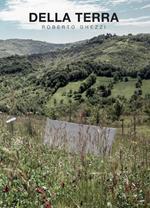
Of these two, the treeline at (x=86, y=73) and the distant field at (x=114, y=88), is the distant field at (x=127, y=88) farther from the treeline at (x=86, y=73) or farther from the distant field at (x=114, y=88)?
the treeline at (x=86, y=73)

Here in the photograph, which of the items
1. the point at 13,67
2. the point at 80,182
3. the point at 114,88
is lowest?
the point at 13,67

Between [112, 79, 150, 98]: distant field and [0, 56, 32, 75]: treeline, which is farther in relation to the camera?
[0, 56, 32, 75]: treeline

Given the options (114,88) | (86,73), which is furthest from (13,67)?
(114,88)

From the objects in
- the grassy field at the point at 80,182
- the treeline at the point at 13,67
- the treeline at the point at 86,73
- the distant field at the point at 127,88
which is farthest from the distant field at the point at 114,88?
the grassy field at the point at 80,182

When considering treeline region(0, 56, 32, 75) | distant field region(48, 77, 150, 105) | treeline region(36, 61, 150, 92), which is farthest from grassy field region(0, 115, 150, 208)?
treeline region(0, 56, 32, 75)

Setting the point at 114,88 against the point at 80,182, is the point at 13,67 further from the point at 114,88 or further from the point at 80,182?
the point at 80,182

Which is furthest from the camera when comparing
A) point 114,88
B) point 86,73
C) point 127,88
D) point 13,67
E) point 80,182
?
point 13,67

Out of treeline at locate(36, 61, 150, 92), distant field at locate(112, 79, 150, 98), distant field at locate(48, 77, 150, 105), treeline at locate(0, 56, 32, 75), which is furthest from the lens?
treeline at locate(0, 56, 32, 75)

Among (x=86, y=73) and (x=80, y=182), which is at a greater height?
(x=80, y=182)

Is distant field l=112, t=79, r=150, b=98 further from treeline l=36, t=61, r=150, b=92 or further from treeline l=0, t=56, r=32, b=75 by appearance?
treeline l=0, t=56, r=32, b=75

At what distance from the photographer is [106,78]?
419 feet

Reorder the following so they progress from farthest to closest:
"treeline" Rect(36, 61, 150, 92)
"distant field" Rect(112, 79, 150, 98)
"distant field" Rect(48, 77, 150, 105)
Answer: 1. "treeline" Rect(36, 61, 150, 92)
2. "distant field" Rect(48, 77, 150, 105)
3. "distant field" Rect(112, 79, 150, 98)

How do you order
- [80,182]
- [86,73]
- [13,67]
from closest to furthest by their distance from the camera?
[80,182] → [86,73] → [13,67]

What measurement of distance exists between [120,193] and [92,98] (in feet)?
347
